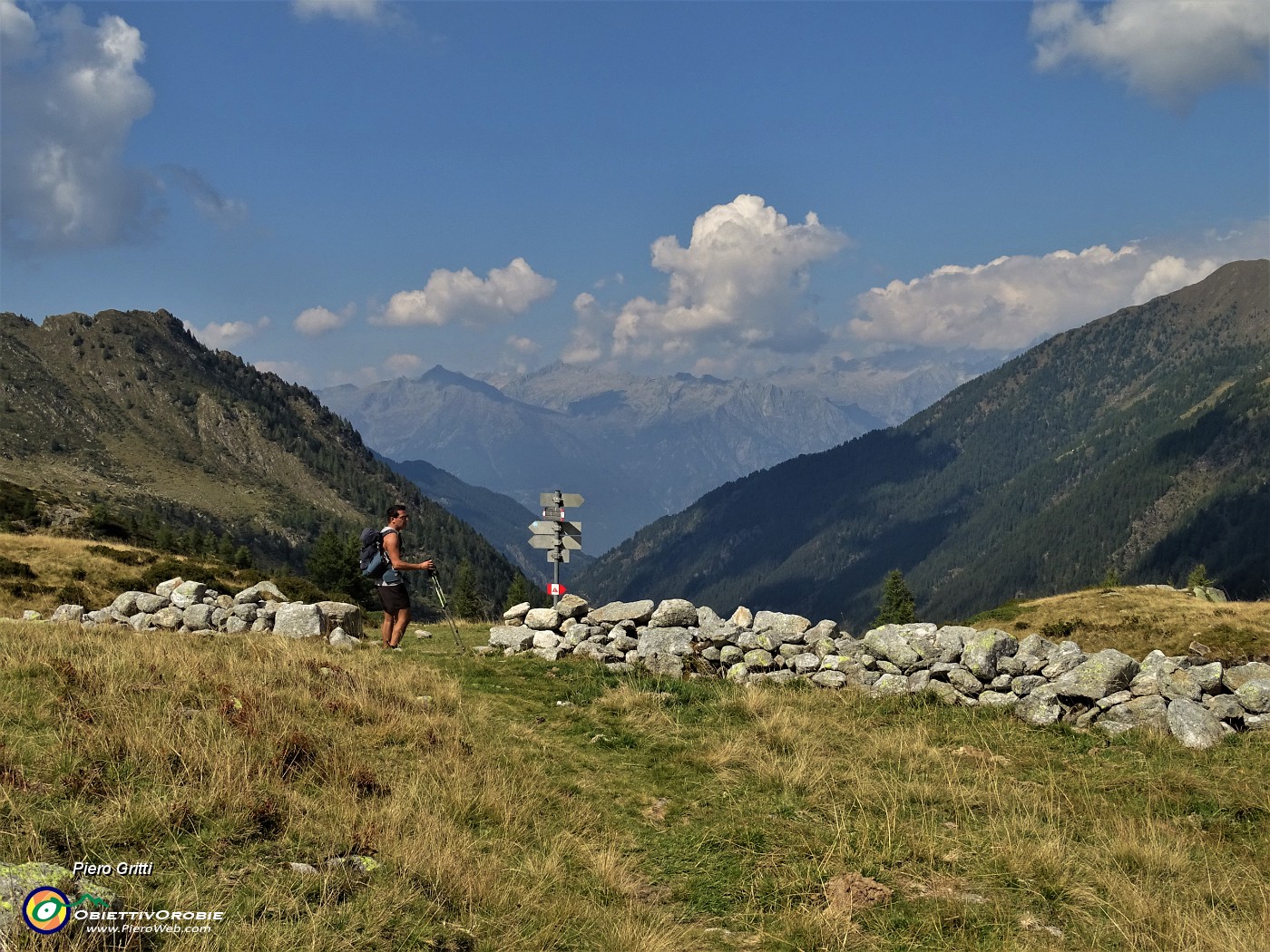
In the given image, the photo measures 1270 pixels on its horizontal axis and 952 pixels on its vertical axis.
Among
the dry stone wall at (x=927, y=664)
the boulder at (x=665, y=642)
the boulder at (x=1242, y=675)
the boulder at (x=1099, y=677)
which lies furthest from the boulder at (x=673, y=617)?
the boulder at (x=1242, y=675)

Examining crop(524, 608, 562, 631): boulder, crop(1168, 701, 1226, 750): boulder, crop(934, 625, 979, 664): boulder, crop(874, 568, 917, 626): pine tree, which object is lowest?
crop(874, 568, 917, 626): pine tree

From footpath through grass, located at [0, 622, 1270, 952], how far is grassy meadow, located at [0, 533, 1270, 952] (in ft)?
0.11

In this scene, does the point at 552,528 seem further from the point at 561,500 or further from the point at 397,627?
the point at 397,627

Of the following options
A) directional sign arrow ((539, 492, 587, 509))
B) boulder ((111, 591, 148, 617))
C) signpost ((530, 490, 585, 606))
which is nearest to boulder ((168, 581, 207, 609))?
boulder ((111, 591, 148, 617))

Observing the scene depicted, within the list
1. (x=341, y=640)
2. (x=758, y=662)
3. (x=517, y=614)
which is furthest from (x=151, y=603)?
(x=758, y=662)

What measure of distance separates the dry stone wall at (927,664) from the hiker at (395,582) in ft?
8.15

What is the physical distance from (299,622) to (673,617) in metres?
9.17

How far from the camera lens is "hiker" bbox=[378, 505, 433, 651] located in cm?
1659

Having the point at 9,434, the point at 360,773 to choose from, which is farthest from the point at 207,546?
the point at 9,434

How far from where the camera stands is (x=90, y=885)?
17.1ft

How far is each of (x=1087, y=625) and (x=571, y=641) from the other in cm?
4425

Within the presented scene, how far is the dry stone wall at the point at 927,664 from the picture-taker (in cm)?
1309

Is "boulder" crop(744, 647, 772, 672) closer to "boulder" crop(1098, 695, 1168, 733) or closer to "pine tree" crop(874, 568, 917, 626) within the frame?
"boulder" crop(1098, 695, 1168, 733)

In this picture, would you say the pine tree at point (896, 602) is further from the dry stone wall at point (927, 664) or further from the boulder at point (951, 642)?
the boulder at point (951, 642)
